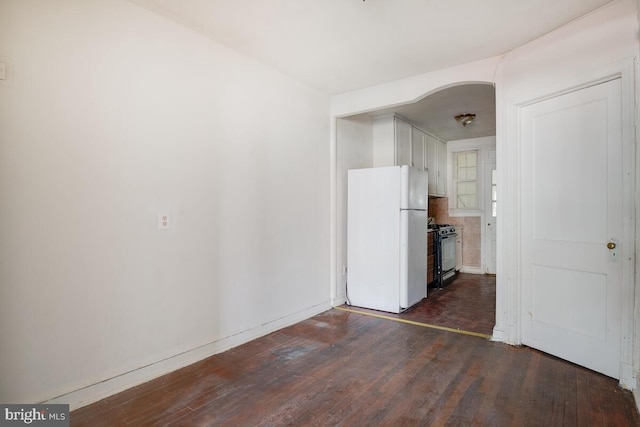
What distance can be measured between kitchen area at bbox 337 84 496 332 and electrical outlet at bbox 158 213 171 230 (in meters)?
2.23

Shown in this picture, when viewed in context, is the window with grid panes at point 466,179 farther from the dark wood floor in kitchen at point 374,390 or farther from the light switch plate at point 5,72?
the light switch plate at point 5,72

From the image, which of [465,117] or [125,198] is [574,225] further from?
[125,198]

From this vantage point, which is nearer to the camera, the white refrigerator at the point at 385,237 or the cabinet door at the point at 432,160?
the white refrigerator at the point at 385,237

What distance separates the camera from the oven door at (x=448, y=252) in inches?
215

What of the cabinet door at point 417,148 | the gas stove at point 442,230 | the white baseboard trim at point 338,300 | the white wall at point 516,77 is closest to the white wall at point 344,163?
the white baseboard trim at point 338,300

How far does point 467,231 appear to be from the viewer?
6676mm

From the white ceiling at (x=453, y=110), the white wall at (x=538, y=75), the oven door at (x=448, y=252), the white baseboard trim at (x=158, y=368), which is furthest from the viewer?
the oven door at (x=448, y=252)

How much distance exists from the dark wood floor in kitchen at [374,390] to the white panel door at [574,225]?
0.74 feet

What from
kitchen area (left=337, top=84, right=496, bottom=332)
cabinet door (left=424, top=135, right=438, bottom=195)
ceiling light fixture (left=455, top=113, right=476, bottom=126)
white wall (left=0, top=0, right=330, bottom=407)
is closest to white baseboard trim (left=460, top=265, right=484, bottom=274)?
kitchen area (left=337, top=84, right=496, bottom=332)

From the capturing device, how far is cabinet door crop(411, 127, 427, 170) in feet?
17.5

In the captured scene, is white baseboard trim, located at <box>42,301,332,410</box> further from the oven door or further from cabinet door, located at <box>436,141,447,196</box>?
cabinet door, located at <box>436,141,447,196</box>

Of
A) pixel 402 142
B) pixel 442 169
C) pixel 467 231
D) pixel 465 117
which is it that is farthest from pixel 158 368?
pixel 467 231

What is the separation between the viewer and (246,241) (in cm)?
307

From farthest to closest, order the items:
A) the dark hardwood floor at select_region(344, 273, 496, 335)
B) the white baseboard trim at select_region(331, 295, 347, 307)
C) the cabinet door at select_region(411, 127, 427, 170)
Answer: the cabinet door at select_region(411, 127, 427, 170), the white baseboard trim at select_region(331, 295, 347, 307), the dark hardwood floor at select_region(344, 273, 496, 335)
